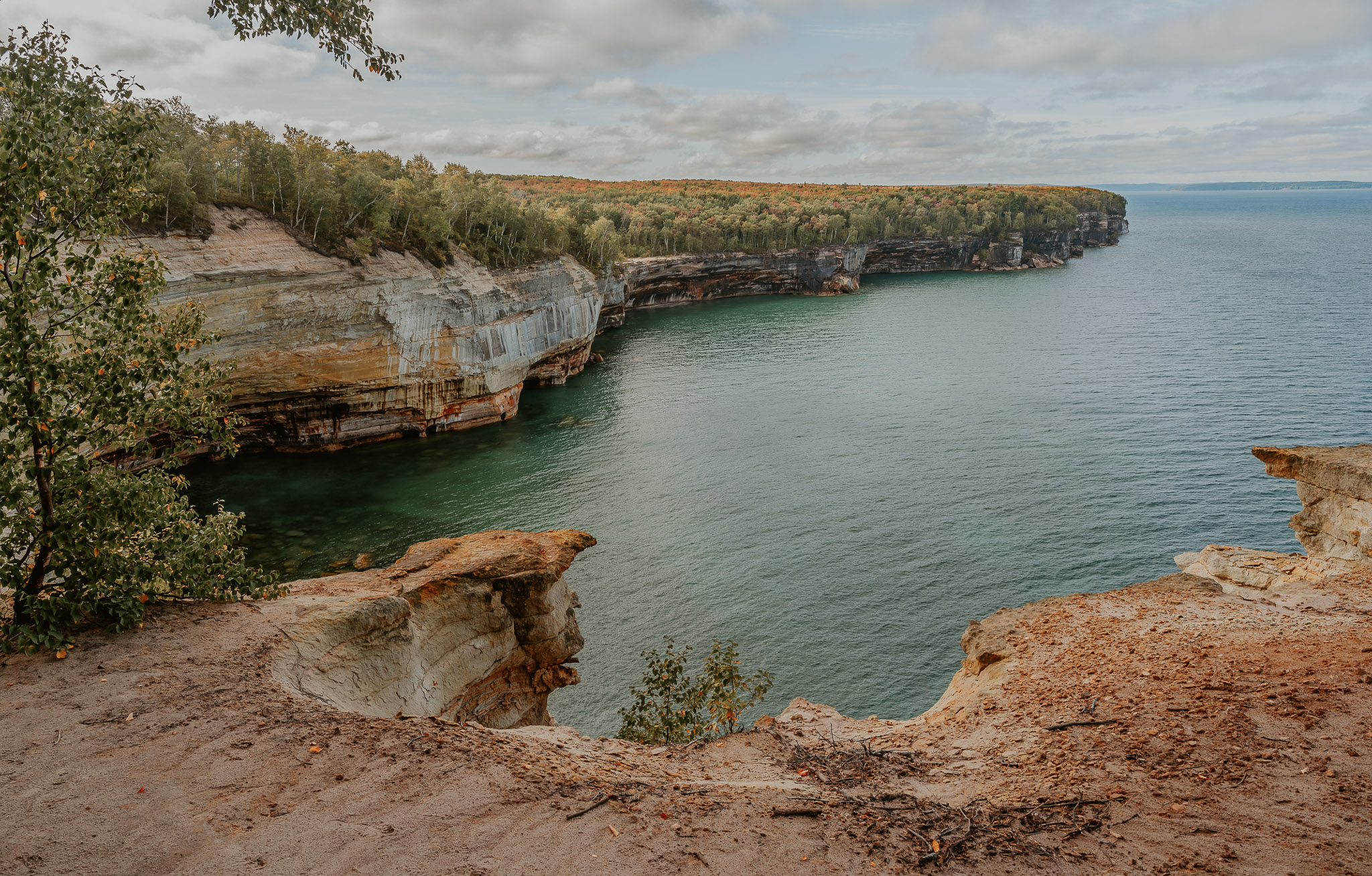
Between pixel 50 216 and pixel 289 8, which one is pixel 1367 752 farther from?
pixel 50 216

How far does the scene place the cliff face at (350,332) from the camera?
35.7m

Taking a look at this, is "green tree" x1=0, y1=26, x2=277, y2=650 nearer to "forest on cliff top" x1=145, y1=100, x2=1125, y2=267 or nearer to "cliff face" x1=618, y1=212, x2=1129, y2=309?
"forest on cliff top" x1=145, y1=100, x2=1125, y2=267

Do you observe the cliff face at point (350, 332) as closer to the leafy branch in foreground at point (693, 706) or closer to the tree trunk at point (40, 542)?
the tree trunk at point (40, 542)

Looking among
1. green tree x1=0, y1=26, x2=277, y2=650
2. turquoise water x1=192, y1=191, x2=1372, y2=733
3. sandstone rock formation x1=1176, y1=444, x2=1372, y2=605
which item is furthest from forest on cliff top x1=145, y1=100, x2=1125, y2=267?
sandstone rock formation x1=1176, y1=444, x2=1372, y2=605

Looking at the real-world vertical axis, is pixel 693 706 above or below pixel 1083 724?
below

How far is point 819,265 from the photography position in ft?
378

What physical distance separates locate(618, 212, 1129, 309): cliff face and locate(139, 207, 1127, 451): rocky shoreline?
3287 cm

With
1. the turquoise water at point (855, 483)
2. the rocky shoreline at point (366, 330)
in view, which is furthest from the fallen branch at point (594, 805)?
the rocky shoreline at point (366, 330)

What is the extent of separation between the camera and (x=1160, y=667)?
11.8 meters

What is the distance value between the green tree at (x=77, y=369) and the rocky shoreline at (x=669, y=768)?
3.18 ft

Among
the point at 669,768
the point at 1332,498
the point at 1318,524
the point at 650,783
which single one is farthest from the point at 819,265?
the point at 650,783

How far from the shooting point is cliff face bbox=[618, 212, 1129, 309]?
102312mm

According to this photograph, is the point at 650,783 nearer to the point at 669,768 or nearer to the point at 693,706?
the point at 669,768

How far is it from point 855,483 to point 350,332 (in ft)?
95.2
